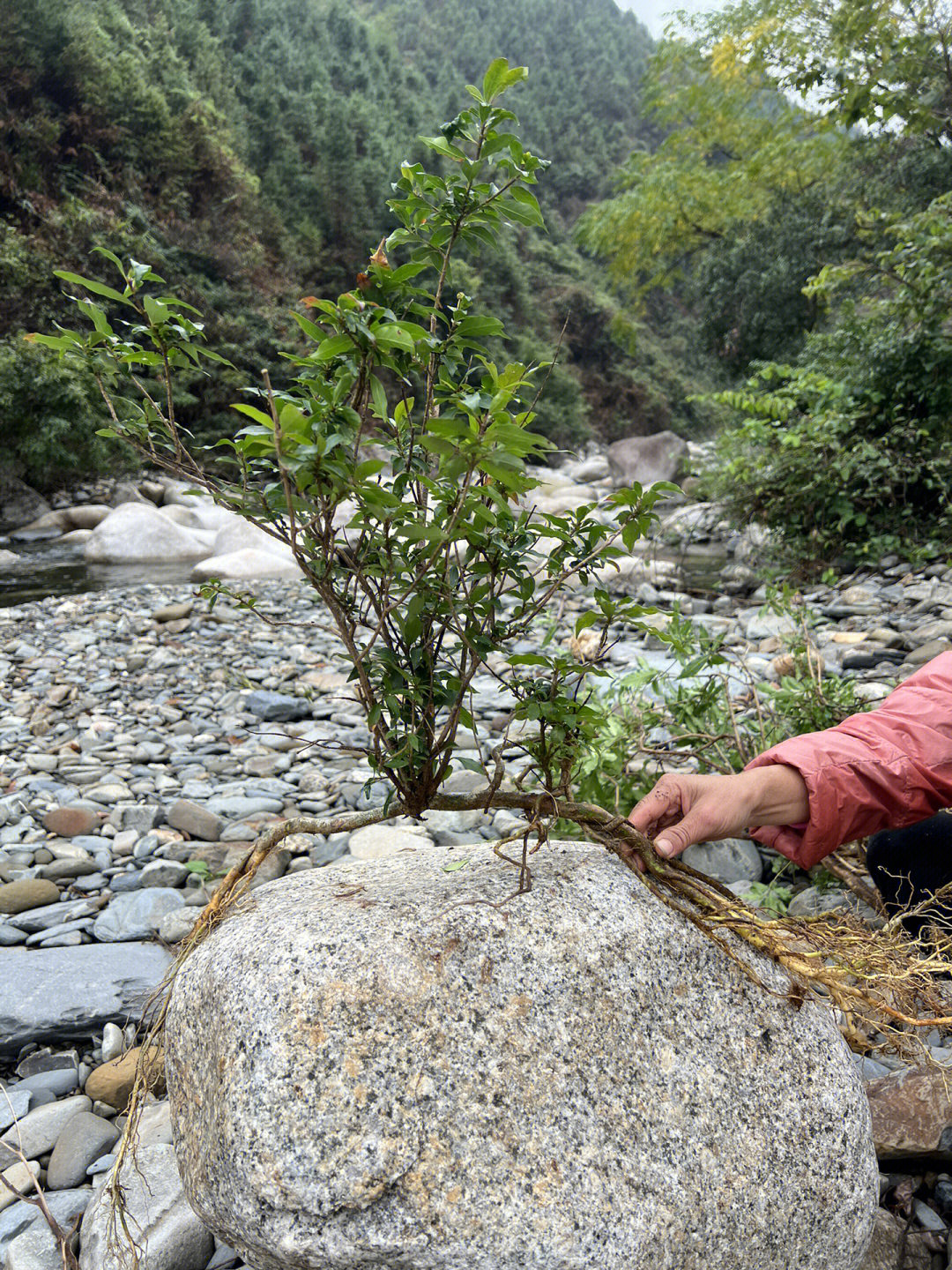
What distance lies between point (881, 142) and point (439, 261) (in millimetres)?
16878

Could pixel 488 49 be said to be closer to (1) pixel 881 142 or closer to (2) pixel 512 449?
(1) pixel 881 142

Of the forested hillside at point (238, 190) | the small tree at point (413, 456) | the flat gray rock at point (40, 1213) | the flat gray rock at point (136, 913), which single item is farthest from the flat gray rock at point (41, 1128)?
the forested hillside at point (238, 190)

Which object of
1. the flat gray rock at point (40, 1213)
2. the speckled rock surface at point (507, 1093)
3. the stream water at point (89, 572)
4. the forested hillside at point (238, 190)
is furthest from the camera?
the forested hillside at point (238, 190)

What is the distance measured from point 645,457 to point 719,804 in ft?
68.6

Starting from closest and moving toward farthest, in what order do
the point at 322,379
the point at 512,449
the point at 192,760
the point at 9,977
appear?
→ the point at 512,449, the point at 322,379, the point at 9,977, the point at 192,760

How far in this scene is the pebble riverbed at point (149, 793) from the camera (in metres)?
1.99

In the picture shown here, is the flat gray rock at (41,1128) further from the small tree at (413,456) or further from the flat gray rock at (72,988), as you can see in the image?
the small tree at (413,456)

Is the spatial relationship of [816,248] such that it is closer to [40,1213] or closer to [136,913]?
[136,913]

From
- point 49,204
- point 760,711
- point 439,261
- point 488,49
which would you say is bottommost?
point 760,711

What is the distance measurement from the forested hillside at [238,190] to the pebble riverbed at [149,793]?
8.87 ft

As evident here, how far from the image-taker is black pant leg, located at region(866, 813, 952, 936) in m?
1.98

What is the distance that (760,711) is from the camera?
308 centimetres

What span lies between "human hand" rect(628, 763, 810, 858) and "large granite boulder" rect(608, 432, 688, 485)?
1968cm

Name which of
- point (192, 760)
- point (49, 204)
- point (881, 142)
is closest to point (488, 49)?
point (49, 204)
